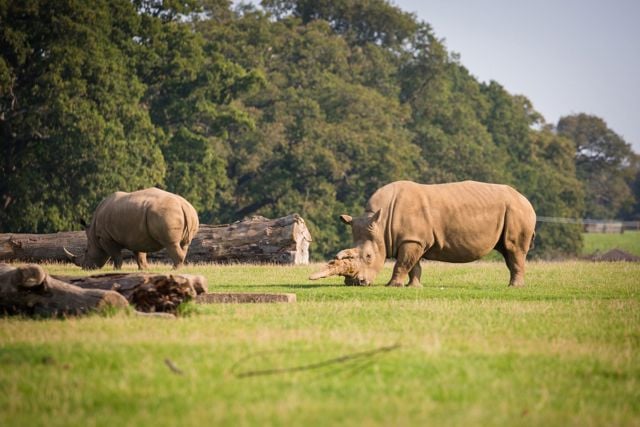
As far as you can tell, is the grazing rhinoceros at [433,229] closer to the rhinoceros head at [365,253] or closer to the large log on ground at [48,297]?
the rhinoceros head at [365,253]

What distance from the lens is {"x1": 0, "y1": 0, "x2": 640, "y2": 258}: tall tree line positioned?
131ft

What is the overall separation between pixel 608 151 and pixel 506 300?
8078 centimetres

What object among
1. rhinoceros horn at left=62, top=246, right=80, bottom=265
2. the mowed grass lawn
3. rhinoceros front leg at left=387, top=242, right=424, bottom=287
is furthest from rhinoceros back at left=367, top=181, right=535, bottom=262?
rhinoceros horn at left=62, top=246, right=80, bottom=265

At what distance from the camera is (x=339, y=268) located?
1948 cm

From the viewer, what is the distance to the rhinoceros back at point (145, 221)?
24938 millimetres

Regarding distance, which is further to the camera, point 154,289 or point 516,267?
point 516,267

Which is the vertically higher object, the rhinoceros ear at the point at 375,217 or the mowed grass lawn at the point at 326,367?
the rhinoceros ear at the point at 375,217

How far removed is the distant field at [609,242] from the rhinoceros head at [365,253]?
5417 centimetres

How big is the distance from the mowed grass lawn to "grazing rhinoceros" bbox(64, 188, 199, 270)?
10.1 metres

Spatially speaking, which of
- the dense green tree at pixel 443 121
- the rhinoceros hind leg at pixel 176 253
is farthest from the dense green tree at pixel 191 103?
the rhinoceros hind leg at pixel 176 253

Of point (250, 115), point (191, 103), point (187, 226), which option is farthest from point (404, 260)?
point (250, 115)

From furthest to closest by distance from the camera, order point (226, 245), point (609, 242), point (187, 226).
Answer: point (609, 242) → point (226, 245) → point (187, 226)

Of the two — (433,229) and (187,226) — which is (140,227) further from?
(433,229)

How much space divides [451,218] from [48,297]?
920cm
